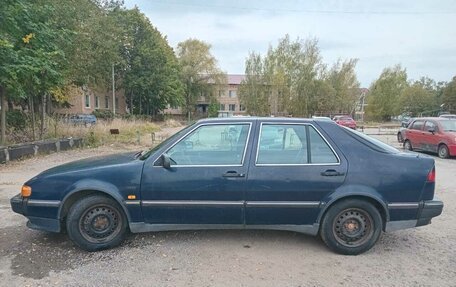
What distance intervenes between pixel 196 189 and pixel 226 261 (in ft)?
2.93

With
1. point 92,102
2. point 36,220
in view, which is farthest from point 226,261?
point 92,102

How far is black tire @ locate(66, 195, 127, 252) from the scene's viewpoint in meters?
3.83

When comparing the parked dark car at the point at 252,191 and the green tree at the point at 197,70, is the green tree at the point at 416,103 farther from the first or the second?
the parked dark car at the point at 252,191

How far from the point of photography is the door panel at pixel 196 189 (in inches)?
149

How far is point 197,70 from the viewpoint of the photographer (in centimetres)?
5816

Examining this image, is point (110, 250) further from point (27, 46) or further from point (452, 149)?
point (452, 149)

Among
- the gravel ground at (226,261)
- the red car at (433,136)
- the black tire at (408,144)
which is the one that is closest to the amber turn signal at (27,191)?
the gravel ground at (226,261)

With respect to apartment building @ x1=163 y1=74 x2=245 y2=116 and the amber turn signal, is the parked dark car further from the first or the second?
apartment building @ x1=163 y1=74 x2=245 y2=116

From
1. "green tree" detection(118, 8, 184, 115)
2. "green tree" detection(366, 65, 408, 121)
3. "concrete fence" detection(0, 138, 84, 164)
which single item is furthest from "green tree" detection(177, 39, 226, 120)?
"concrete fence" detection(0, 138, 84, 164)

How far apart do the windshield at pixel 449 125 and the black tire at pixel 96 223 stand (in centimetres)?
1300

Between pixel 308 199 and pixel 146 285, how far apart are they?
6.58 ft

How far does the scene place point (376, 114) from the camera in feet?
187

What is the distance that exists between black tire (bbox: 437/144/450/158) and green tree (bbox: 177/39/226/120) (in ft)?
158

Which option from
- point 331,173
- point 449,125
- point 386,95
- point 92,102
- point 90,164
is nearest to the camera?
point 331,173
